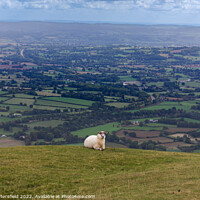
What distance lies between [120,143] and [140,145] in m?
3.79

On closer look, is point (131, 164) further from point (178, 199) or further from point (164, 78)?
point (164, 78)

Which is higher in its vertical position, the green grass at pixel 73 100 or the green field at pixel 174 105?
the green field at pixel 174 105

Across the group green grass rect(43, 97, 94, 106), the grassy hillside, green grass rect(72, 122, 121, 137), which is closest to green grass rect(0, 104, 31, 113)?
green grass rect(43, 97, 94, 106)

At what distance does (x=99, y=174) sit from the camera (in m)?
15.0

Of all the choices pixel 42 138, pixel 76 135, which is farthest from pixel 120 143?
pixel 42 138

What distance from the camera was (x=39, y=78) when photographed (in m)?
133

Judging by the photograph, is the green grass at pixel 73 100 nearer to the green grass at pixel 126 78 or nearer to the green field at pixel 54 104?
the green field at pixel 54 104

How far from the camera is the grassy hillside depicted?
1237 centimetres

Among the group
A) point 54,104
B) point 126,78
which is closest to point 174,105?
point 54,104

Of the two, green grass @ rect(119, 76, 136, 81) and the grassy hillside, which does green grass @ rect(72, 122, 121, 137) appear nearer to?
the grassy hillside

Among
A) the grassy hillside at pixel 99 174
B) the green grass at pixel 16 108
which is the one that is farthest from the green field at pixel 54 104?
the grassy hillside at pixel 99 174

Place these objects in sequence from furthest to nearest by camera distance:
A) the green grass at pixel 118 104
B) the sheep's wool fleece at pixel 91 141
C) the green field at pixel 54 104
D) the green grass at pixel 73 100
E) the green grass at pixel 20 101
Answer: the green grass at pixel 73 100 < the green grass at pixel 118 104 < the green grass at pixel 20 101 < the green field at pixel 54 104 < the sheep's wool fleece at pixel 91 141

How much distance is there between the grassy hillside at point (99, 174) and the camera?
12.4 m

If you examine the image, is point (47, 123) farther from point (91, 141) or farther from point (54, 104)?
point (91, 141)
